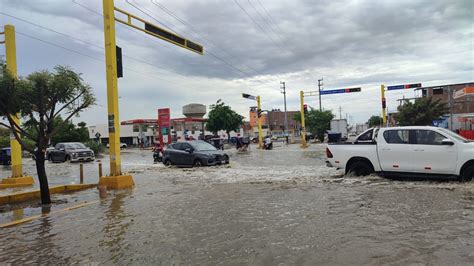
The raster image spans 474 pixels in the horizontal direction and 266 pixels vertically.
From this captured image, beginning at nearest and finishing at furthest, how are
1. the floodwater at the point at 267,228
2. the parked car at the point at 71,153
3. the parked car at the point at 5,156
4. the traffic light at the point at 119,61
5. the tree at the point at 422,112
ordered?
1. the floodwater at the point at 267,228
2. the traffic light at the point at 119,61
3. the parked car at the point at 71,153
4. the parked car at the point at 5,156
5. the tree at the point at 422,112

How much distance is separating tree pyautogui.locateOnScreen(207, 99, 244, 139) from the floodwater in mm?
48623

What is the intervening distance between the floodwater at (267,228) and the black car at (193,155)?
8959 millimetres

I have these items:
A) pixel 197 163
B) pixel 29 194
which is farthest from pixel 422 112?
pixel 29 194

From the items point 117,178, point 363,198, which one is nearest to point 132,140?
point 117,178

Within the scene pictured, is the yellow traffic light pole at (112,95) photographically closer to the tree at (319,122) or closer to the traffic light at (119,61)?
the traffic light at (119,61)

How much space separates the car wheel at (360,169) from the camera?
11789mm

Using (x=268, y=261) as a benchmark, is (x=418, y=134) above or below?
above

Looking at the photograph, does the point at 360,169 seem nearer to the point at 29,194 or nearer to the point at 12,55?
the point at 29,194

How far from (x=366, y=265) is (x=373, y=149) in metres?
7.44

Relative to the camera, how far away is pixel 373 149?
1155 centimetres

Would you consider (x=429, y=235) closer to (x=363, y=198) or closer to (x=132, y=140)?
(x=363, y=198)

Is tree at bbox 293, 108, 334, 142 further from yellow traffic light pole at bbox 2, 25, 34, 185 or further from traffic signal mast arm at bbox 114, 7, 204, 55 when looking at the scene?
yellow traffic light pole at bbox 2, 25, 34, 185

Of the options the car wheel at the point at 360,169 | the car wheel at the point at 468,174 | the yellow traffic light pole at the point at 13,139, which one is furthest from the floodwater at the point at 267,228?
the yellow traffic light pole at the point at 13,139

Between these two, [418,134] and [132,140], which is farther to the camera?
[132,140]
